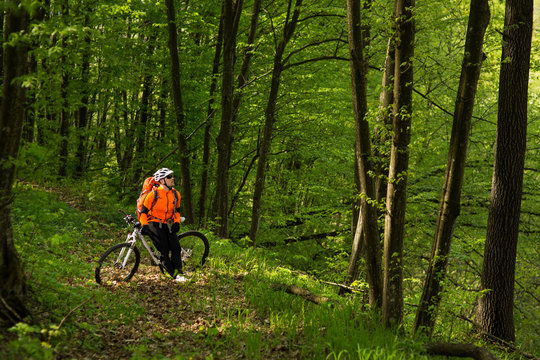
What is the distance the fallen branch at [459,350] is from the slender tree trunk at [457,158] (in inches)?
40.2

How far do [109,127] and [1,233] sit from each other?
1202cm

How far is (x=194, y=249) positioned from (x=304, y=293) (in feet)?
8.76

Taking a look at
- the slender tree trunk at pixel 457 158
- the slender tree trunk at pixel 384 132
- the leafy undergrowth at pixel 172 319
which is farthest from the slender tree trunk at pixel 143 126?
the slender tree trunk at pixel 457 158

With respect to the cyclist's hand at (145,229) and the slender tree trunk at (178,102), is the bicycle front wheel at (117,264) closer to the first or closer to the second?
the cyclist's hand at (145,229)

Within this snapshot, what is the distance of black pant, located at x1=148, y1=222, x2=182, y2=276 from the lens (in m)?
7.28

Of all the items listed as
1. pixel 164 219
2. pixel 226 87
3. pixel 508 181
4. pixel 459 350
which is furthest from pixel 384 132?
pixel 226 87

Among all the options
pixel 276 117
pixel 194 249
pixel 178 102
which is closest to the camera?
pixel 194 249

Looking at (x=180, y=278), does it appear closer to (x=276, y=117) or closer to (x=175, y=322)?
(x=175, y=322)

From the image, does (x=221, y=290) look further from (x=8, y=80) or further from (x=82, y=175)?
(x=82, y=175)

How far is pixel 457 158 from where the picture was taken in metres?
5.77

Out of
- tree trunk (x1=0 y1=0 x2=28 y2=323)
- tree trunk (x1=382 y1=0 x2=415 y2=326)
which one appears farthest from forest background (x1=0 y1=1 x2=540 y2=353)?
tree trunk (x1=0 y1=0 x2=28 y2=323)

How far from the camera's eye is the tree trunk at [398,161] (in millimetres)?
5633

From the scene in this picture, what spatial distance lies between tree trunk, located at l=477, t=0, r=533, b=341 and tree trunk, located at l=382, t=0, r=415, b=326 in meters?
4.03

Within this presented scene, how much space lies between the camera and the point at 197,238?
8453 mm
